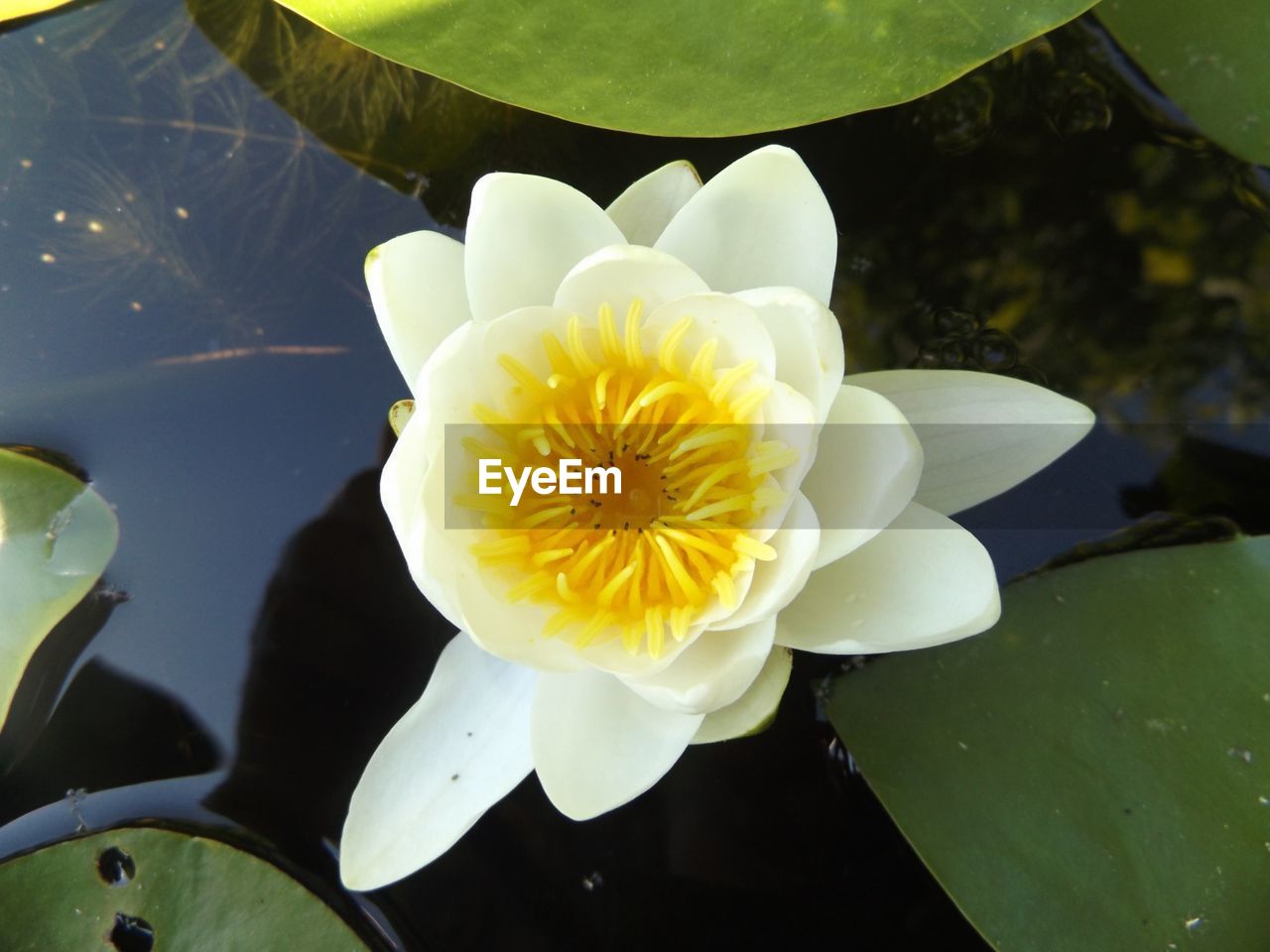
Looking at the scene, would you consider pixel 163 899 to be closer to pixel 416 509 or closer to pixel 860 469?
pixel 416 509

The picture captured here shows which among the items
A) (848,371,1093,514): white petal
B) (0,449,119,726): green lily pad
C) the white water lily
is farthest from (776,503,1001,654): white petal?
(0,449,119,726): green lily pad

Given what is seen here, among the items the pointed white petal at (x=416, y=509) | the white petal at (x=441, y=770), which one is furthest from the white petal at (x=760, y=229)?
the white petal at (x=441, y=770)

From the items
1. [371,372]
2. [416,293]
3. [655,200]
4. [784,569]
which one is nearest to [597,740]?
[784,569]

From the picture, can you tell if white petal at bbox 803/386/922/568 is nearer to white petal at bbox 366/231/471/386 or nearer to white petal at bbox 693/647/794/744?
white petal at bbox 693/647/794/744

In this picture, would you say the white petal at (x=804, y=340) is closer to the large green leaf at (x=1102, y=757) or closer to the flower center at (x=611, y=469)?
the flower center at (x=611, y=469)

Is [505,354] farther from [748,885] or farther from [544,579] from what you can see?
[748,885]

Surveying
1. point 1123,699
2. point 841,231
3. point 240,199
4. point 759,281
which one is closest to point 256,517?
point 240,199
